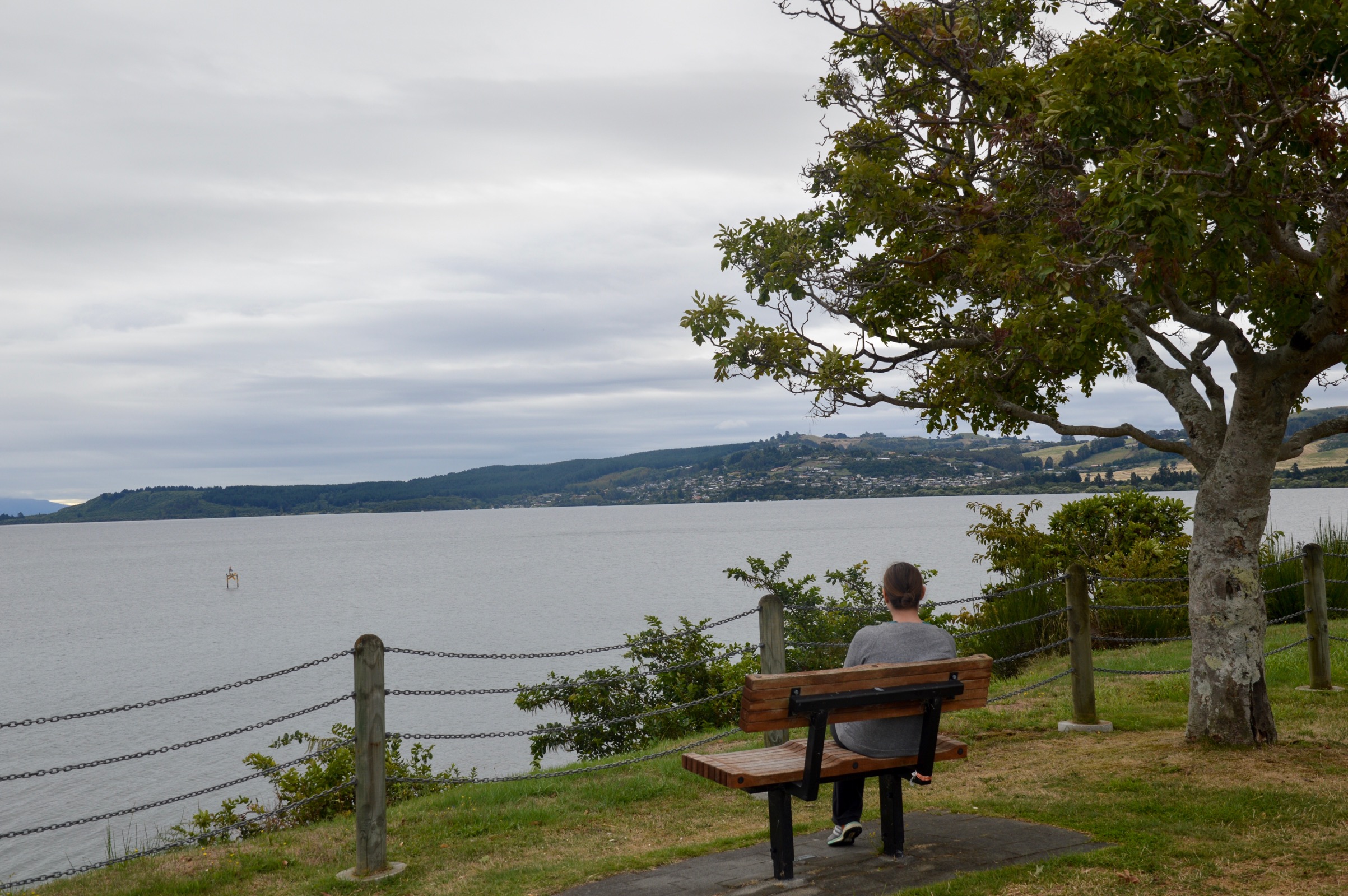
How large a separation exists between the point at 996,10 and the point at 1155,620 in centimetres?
944

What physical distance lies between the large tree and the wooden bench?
2.78 m

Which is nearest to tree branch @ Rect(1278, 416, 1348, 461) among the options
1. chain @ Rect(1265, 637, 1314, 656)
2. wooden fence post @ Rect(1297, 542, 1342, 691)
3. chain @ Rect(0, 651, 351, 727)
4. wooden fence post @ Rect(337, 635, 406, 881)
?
wooden fence post @ Rect(1297, 542, 1342, 691)

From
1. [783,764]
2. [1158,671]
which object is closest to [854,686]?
[783,764]

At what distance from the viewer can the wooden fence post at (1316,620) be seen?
33.9 ft

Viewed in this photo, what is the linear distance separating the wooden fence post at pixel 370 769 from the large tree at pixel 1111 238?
188 inches

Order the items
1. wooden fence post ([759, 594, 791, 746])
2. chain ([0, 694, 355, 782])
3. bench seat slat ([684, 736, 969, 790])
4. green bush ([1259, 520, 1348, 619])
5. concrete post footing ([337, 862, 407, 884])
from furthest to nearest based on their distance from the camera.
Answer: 1. green bush ([1259, 520, 1348, 619])
2. wooden fence post ([759, 594, 791, 746])
3. concrete post footing ([337, 862, 407, 884])
4. chain ([0, 694, 355, 782])
5. bench seat slat ([684, 736, 969, 790])

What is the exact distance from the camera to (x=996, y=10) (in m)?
9.96

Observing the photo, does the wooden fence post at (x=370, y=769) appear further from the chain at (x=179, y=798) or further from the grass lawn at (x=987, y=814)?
the chain at (x=179, y=798)

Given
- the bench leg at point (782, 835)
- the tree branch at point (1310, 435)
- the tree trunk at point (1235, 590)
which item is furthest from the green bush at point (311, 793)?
the tree branch at point (1310, 435)

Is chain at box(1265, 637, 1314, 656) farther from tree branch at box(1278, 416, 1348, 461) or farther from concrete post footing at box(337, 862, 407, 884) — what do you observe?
concrete post footing at box(337, 862, 407, 884)

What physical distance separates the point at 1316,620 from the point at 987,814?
5.84 meters

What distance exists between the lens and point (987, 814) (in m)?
6.58

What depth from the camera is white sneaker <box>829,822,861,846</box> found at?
590 cm

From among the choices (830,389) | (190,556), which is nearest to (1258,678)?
(830,389)
